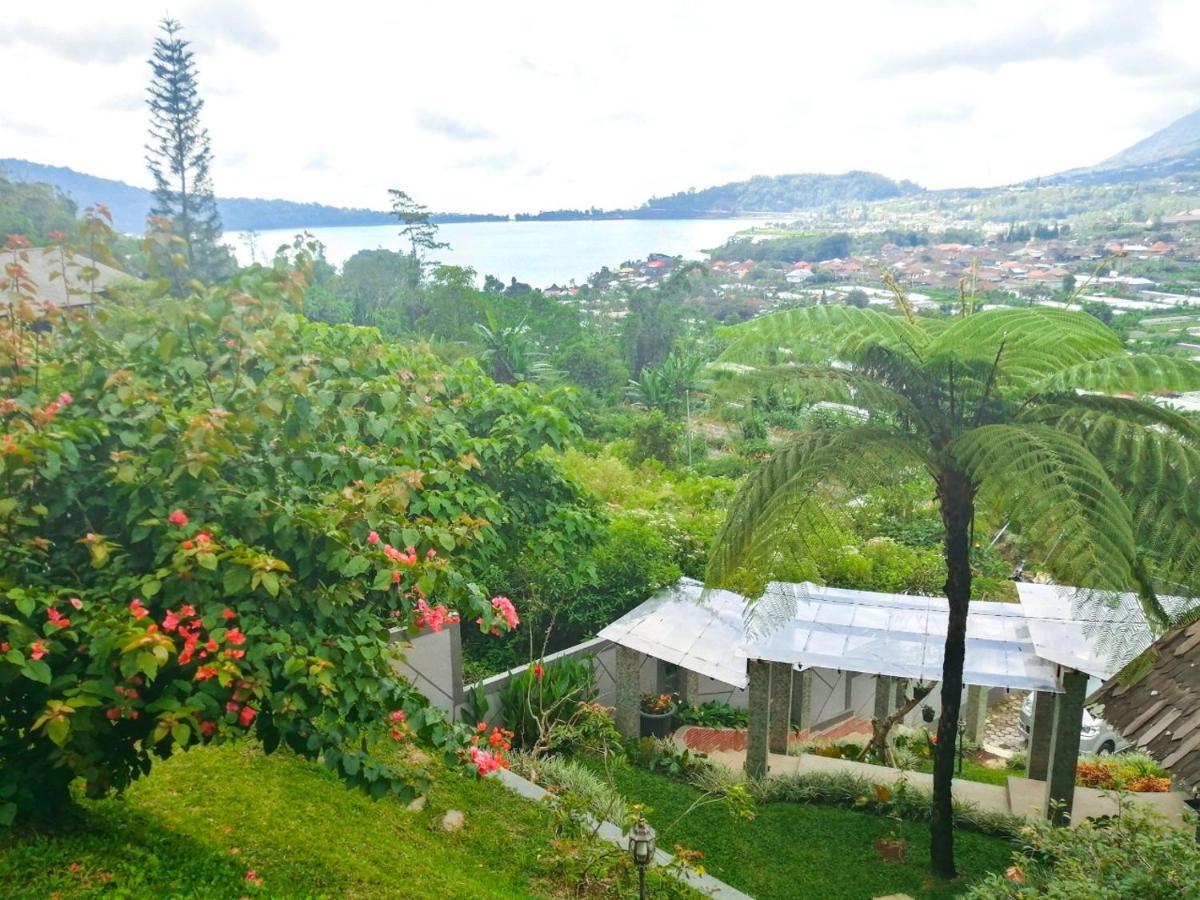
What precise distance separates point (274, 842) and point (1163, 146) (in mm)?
96230

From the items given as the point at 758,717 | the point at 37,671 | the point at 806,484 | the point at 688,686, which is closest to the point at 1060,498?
the point at 806,484

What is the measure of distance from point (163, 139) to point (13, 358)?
29.3 meters

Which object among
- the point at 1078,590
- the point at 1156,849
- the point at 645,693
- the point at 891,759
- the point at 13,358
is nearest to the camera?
the point at 13,358

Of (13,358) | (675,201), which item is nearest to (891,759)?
(13,358)

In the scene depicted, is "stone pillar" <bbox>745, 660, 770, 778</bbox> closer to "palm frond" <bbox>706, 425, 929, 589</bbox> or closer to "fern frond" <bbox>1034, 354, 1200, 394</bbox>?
"palm frond" <bbox>706, 425, 929, 589</bbox>

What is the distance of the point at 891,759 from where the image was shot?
8.48 meters

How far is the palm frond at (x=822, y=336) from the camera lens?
564 centimetres

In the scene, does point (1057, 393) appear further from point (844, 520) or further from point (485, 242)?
point (485, 242)

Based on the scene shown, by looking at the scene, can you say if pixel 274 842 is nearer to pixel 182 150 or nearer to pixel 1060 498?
pixel 1060 498

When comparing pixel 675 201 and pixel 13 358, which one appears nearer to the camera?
pixel 13 358

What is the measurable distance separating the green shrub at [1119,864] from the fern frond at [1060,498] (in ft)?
3.93

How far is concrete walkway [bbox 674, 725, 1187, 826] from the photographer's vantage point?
7.33 metres

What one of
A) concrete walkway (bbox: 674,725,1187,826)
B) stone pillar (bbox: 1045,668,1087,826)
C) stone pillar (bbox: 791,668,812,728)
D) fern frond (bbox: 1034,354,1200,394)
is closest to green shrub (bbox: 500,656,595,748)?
concrete walkway (bbox: 674,725,1187,826)

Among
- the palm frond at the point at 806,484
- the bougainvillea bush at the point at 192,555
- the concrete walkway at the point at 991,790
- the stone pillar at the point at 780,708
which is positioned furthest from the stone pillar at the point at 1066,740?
the bougainvillea bush at the point at 192,555
